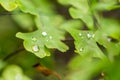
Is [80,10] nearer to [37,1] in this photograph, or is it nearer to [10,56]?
[37,1]

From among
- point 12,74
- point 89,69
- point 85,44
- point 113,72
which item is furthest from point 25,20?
point 113,72

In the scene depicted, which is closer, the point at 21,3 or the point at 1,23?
the point at 21,3

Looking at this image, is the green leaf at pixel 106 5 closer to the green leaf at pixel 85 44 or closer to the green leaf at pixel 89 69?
the green leaf at pixel 85 44

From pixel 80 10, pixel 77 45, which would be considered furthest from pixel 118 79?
pixel 80 10

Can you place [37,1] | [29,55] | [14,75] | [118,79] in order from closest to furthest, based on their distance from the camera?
1. [118,79]
2. [14,75]
3. [37,1]
4. [29,55]

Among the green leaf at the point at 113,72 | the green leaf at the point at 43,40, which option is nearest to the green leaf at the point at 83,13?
the green leaf at the point at 43,40

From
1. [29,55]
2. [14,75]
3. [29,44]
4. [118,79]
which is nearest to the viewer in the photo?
[118,79]

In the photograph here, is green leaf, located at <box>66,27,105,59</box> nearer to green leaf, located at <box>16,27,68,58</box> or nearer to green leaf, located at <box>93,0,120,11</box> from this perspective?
green leaf, located at <box>16,27,68,58</box>

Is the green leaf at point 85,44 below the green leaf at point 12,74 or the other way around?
the other way around

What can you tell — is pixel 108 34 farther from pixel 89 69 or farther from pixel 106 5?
pixel 89 69

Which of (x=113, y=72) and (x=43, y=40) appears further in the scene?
(x=43, y=40)

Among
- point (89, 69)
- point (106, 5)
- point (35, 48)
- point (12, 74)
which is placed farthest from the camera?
point (106, 5)
